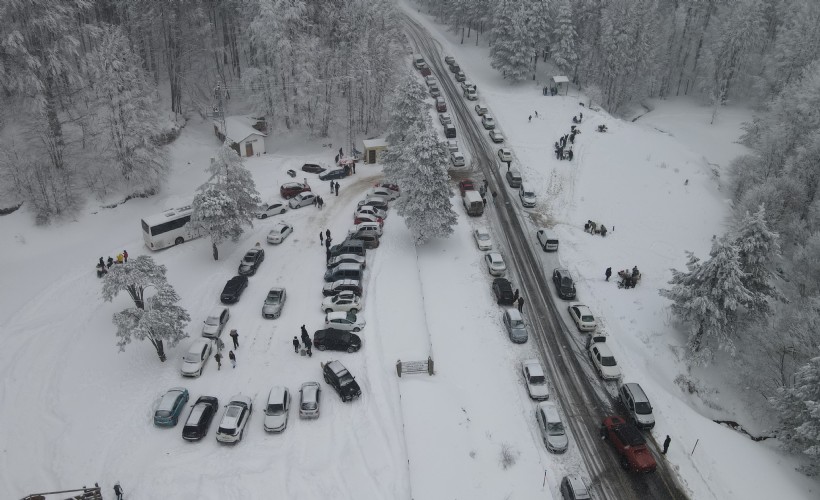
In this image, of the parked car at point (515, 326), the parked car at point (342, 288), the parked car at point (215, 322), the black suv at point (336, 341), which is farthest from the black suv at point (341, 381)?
the parked car at point (515, 326)

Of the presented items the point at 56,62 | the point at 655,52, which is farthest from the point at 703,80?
the point at 56,62

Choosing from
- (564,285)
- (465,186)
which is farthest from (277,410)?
(465,186)

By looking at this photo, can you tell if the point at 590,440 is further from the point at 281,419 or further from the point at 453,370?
the point at 281,419

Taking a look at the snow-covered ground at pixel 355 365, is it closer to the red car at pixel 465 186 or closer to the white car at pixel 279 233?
the white car at pixel 279 233

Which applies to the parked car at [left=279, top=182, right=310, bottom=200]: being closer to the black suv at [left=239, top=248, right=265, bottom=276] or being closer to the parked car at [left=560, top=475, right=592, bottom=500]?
the black suv at [left=239, top=248, right=265, bottom=276]

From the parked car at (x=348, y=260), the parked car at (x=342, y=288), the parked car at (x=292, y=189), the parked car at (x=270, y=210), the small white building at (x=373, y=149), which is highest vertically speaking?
the small white building at (x=373, y=149)

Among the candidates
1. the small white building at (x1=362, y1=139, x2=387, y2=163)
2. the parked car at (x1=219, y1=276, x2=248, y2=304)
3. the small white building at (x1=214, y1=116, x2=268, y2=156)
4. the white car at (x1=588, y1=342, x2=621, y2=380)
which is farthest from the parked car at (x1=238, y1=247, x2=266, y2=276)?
the white car at (x1=588, y1=342, x2=621, y2=380)
